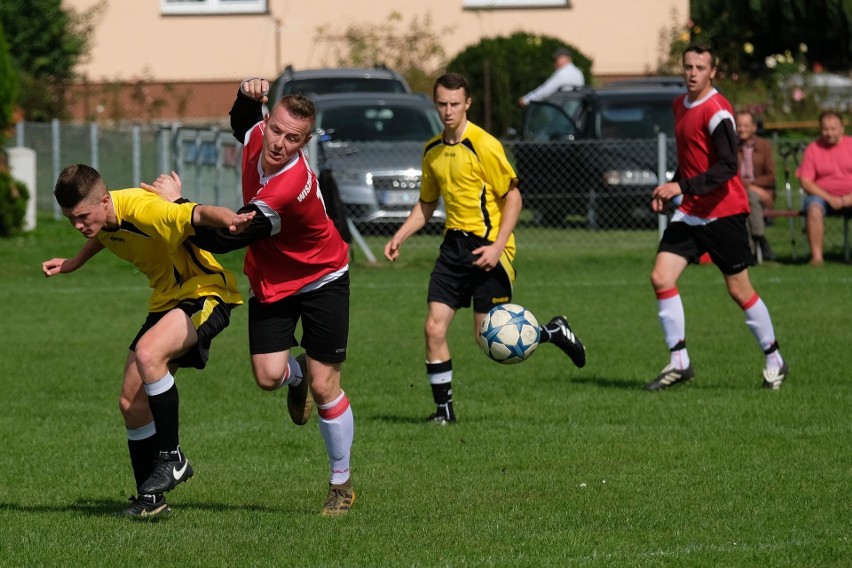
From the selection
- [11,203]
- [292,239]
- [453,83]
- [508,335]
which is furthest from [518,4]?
[292,239]

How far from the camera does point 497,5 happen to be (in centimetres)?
3216

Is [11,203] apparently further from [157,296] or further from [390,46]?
[157,296]

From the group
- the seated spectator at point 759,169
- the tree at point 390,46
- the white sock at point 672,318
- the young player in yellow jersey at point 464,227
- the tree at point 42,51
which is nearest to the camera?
the young player in yellow jersey at point 464,227

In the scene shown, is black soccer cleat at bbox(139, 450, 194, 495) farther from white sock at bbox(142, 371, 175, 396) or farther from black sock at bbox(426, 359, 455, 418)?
black sock at bbox(426, 359, 455, 418)

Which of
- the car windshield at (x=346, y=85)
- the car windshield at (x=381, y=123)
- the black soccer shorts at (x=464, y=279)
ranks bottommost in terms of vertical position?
the black soccer shorts at (x=464, y=279)

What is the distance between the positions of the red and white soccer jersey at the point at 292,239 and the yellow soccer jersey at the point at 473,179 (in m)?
2.14

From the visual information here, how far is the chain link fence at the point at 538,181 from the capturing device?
1898 cm

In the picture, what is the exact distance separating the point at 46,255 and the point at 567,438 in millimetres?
11280

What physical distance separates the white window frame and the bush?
46.8 ft

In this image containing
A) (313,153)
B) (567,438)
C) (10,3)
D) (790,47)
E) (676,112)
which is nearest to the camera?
(567,438)

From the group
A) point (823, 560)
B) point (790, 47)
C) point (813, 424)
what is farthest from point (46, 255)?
point (790, 47)

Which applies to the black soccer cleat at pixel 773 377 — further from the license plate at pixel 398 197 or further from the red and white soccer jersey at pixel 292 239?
the license plate at pixel 398 197

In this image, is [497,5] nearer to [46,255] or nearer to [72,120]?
[72,120]

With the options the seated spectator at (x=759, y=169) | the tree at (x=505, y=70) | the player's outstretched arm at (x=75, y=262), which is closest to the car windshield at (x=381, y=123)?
the seated spectator at (x=759, y=169)
